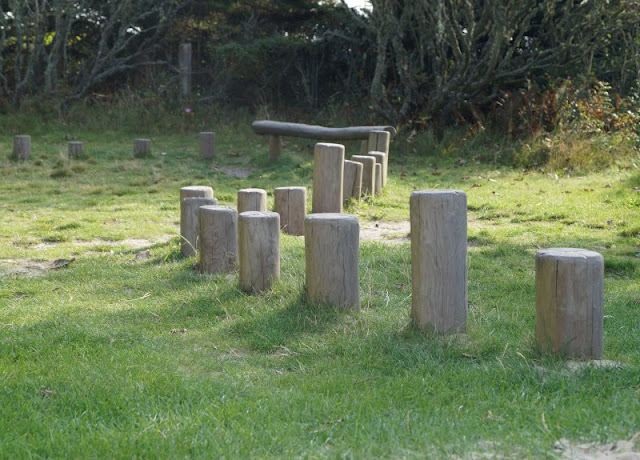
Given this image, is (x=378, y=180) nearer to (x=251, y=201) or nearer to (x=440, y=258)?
(x=251, y=201)

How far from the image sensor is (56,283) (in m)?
6.54

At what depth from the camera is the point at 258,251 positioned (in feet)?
19.4

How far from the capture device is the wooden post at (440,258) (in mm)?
4723

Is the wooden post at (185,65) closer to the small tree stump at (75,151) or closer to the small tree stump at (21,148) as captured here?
the small tree stump at (75,151)

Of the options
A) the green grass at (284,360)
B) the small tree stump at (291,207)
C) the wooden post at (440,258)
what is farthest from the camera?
the small tree stump at (291,207)

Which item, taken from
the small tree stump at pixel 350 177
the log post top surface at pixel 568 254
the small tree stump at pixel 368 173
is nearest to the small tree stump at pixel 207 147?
the small tree stump at pixel 368 173

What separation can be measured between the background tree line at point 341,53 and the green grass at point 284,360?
7164 mm

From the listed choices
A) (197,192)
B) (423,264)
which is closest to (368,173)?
(197,192)

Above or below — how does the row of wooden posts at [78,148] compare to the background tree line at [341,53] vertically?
below

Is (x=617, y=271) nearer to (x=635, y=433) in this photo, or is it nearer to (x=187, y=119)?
(x=635, y=433)

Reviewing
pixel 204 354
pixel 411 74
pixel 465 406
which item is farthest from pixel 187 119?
pixel 465 406

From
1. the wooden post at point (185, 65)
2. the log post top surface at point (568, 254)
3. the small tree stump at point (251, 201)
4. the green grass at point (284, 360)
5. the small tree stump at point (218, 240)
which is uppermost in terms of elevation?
the wooden post at point (185, 65)

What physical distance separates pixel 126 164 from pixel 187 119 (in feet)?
19.1

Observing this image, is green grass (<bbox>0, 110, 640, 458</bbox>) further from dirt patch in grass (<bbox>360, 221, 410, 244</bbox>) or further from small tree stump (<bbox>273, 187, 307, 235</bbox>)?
dirt patch in grass (<bbox>360, 221, 410, 244</bbox>)
